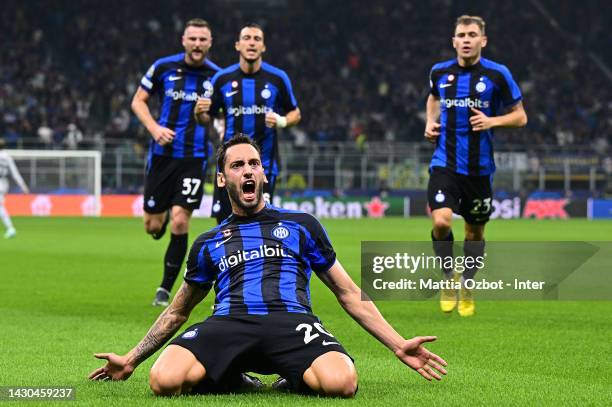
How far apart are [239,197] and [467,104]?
474cm

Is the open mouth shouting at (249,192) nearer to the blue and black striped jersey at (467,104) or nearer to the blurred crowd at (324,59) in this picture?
the blue and black striped jersey at (467,104)

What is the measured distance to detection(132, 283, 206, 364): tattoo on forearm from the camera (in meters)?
5.57

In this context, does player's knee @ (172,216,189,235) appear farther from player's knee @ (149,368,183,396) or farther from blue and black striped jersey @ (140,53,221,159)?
player's knee @ (149,368,183,396)

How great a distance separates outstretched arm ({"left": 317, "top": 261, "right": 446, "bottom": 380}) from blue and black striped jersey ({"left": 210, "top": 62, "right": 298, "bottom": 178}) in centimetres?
481

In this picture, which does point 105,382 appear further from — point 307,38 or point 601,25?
point 601,25

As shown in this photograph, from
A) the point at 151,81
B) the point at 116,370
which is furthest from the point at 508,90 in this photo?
the point at 116,370

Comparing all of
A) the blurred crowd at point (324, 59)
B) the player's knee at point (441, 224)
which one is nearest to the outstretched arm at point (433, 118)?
the player's knee at point (441, 224)

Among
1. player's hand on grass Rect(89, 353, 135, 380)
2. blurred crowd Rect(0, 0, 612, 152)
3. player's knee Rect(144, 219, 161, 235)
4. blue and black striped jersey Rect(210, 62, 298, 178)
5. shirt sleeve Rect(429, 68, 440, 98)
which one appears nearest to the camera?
player's hand on grass Rect(89, 353, 135, 380)

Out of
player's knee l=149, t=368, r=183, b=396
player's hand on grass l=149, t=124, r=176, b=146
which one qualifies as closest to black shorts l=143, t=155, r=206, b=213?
player's hand on grass l=149, t=124, r=176, b=146

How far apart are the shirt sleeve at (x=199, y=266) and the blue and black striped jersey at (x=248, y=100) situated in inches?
185

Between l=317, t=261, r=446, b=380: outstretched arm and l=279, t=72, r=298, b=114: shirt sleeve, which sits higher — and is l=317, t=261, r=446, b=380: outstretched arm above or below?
below

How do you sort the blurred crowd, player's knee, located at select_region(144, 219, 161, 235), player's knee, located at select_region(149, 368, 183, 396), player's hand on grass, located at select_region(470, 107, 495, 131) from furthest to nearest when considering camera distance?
the blurred crowd → player's knee, located at select_region(144, 219, 161, 235) → player's hand on grass, located at select_region(470, 107, 495, 131) → player's knee, located at select_region(149, 368, 183, 396)

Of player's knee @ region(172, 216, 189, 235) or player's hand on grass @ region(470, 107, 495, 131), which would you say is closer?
player's hand on grass @ region(470, 107, 495, 131)

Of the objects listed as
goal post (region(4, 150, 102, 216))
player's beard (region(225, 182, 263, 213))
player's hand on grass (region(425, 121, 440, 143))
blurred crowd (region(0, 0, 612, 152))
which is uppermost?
blurred crowd (region(0, 0, 612, 152))
